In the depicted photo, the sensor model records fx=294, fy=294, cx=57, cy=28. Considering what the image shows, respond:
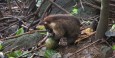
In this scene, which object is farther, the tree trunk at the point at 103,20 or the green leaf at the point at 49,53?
the green leaf at the point at 49,53

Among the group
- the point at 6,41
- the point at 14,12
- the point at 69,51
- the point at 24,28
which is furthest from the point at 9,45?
the point at 14,12

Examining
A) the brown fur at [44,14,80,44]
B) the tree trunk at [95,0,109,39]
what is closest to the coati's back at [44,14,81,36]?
the brown fur at [44,14,80,44]

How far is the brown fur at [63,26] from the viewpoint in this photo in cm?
604

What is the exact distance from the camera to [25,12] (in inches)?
416

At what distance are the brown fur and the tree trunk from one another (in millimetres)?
459

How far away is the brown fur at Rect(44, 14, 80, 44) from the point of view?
6043mm

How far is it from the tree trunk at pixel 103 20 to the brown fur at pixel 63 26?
459mm

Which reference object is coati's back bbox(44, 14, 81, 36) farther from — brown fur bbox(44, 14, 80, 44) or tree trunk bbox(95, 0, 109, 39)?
tree trunk bbox(95, 0, 109, 39)

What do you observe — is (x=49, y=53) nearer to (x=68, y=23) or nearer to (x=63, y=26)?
(x=63, y=26)

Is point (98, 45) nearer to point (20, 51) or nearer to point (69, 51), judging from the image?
point (69, 51)

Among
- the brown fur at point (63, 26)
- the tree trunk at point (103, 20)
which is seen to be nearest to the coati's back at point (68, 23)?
the brown fur at point (63, 26)

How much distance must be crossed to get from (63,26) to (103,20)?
0.84 metres

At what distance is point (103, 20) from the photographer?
240 inches

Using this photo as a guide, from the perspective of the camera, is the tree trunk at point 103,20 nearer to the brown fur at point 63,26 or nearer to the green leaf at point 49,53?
the brown fur at point 63,26
